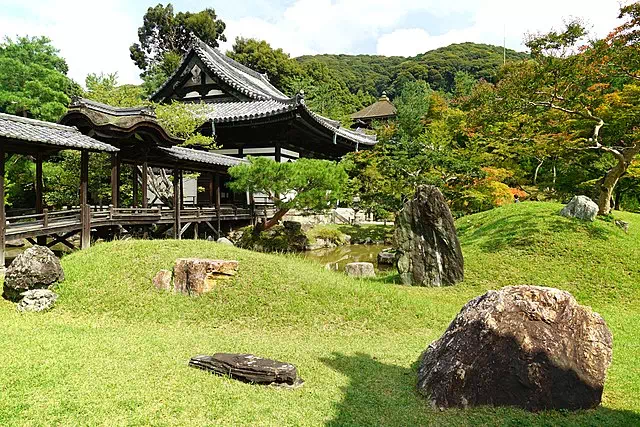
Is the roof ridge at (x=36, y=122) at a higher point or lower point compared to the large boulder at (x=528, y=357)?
higher

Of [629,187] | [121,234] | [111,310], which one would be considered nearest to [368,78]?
[629,187]

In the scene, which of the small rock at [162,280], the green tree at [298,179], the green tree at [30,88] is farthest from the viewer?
the green tree at [30,88]

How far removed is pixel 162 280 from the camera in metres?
8.27

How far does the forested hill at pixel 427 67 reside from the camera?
7144 centimetres

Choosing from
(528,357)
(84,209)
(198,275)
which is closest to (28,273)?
(198,275)

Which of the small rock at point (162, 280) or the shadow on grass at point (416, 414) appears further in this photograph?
the small rock at point (162, 280)

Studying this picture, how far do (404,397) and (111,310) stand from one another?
543cm

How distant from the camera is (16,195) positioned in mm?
20391

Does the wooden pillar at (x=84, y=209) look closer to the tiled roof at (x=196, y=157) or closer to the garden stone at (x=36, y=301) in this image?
the tiled roof at (x=196, y=157)

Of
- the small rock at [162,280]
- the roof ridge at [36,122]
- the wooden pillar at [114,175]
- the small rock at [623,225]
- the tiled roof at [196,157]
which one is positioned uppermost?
the roof ridge at [36,122]

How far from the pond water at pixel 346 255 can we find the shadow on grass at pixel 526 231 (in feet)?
11.2

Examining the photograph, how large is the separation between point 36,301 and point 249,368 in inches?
195

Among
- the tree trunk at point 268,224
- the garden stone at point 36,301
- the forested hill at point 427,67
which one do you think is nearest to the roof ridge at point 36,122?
the garden stone at point 36,301

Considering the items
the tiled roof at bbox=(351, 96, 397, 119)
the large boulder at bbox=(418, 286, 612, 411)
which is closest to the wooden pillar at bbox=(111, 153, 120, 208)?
the large boulder at bbox=(418, 286, 612, 411)
